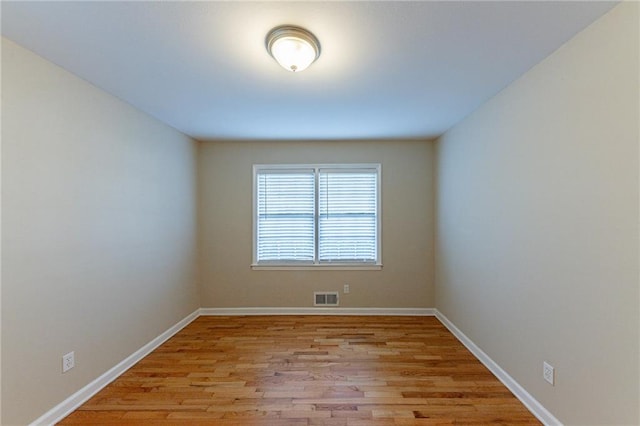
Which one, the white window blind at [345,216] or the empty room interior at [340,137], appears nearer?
the empty room interior at [340,137]

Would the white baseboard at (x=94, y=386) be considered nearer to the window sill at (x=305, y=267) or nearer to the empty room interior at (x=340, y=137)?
the empty room interior at (x=340, y=137)

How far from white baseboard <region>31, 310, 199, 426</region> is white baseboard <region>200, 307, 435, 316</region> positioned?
0.84 metres

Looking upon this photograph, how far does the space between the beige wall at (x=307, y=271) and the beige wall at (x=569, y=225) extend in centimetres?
130

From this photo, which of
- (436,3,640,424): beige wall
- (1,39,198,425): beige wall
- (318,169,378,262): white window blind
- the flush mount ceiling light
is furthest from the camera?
(318,169,378,262): white window blind

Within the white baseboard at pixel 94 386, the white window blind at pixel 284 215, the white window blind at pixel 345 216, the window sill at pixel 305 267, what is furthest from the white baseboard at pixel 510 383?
the white baseboard at pixel 94 386

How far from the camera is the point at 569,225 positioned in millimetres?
1804

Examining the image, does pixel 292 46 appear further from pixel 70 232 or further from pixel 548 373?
pixel 548 373

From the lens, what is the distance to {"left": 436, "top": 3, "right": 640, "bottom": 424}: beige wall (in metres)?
1.48

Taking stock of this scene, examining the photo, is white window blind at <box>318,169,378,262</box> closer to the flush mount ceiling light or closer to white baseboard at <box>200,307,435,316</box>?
white baseboard at <box>200,307,435,316</box>

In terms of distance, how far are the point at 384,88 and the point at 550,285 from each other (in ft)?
6.07

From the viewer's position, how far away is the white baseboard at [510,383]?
1.97 meters

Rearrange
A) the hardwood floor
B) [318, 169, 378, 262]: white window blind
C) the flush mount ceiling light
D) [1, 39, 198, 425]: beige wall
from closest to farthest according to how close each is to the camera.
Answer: the flush mount ceiling light
[1, 39, 198, 425]: beige wall
the hardwood floor
[318, 169, 378, 262]: white window blind

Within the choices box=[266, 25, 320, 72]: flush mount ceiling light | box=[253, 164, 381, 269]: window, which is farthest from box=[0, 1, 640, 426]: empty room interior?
box=[253, 164, 381, 269]: window

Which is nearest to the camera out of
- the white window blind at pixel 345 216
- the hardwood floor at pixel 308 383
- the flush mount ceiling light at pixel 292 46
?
the flush mount ceiling light at pixel 292 46
